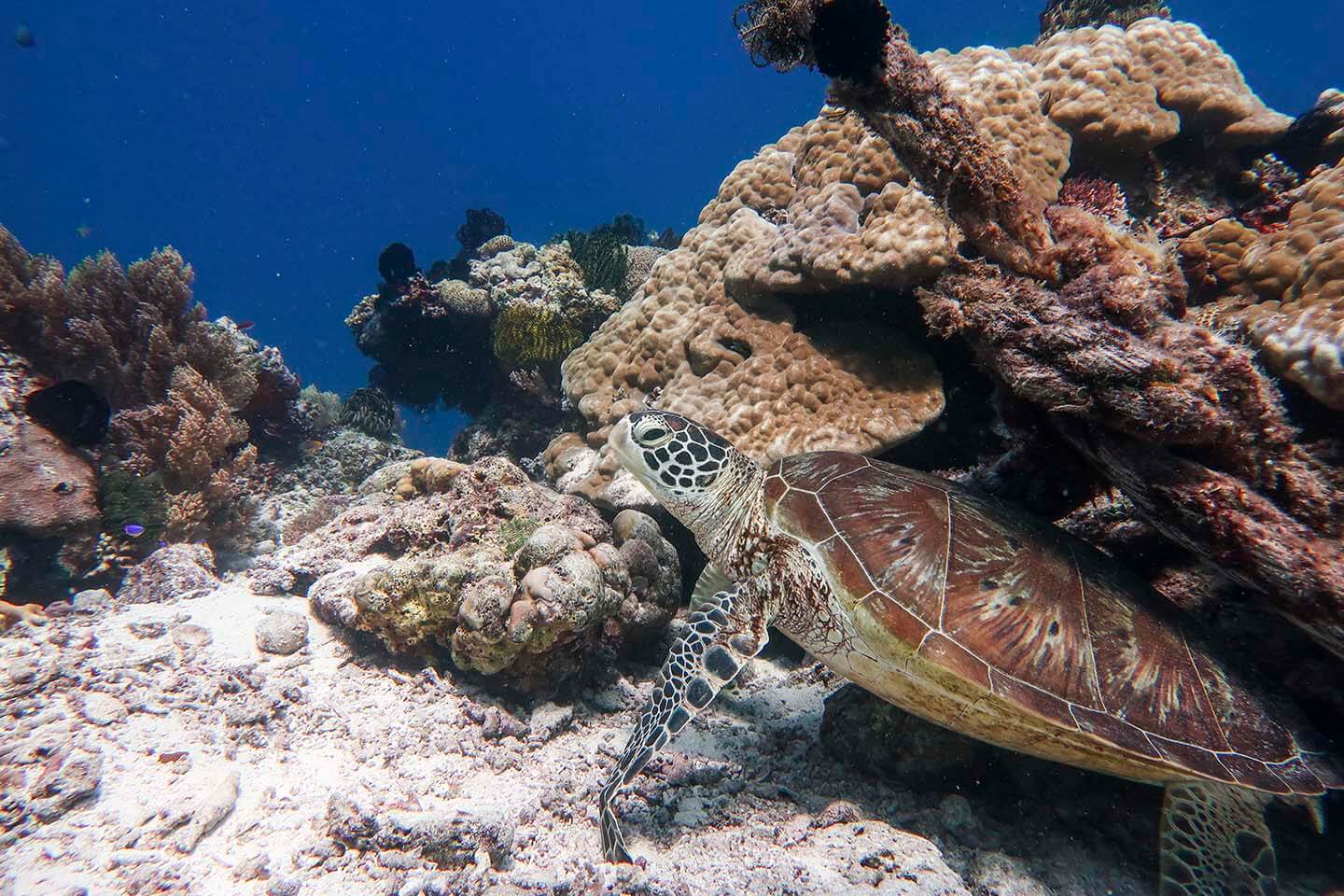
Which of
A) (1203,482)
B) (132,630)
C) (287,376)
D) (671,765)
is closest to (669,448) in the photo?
(671,765)

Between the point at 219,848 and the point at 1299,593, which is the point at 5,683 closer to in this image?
the point at 219,848

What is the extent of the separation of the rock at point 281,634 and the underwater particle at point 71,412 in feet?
10.5

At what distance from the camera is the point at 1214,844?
2637mm

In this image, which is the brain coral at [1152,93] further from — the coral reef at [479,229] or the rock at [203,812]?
the coral reef at [479,229]

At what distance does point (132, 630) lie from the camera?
3.75 m

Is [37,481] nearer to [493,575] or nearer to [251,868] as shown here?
[493,575]

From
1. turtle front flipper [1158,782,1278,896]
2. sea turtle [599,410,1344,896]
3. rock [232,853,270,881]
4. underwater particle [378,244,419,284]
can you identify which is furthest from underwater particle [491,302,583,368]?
turtle front flipper [1158,782,1278,896]

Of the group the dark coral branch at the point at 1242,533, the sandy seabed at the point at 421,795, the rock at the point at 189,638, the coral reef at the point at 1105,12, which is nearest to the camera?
the dark coral branch at the point at 1242,533

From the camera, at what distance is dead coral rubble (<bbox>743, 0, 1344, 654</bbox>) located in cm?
249

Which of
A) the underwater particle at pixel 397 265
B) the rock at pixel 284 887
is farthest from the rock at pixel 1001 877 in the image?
the underwater particle at pixel 397 265

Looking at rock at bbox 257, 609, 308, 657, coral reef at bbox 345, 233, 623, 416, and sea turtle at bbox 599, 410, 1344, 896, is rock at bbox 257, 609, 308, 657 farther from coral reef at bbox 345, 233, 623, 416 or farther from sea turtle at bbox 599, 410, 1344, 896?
coral reef at bbox 345, 233, 623, 416

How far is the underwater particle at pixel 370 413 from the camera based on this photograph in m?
9.41

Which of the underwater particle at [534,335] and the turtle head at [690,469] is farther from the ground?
the underwater particle at [534,335]

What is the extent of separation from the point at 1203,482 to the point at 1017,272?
138 centimetres
